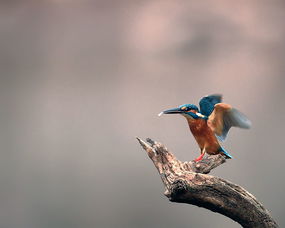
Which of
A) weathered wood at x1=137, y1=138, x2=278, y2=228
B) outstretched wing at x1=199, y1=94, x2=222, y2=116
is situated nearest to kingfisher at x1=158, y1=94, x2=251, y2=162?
outstretched wing at x1=199, y1=94, x2=222, y2=116

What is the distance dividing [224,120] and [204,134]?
13 centimetres

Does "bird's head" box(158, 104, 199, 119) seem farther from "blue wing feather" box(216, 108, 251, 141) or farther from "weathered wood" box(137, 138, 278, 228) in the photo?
"weathered wood" box(137, 138, 278, 228)

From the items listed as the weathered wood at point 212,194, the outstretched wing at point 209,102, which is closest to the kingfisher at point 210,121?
the outstretched wing at point 209,102

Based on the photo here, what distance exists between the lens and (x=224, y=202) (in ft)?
5.41

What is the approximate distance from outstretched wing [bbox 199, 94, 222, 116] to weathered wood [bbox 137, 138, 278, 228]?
40 centimetres

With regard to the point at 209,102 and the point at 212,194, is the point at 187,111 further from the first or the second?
the point at 212,194

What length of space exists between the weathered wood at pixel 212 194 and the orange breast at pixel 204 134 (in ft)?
0.87

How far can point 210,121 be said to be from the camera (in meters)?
1.95

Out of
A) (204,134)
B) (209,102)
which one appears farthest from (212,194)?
(209,102)

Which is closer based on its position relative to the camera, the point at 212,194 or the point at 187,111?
the point at 212,194

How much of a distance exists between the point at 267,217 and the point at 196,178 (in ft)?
1.29

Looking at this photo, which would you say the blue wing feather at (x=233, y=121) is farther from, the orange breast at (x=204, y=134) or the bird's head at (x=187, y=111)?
the bird's head at (x=187, y=111)

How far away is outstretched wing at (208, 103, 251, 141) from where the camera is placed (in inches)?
73.3

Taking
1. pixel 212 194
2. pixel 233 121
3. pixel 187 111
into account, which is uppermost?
pixel 187 111
